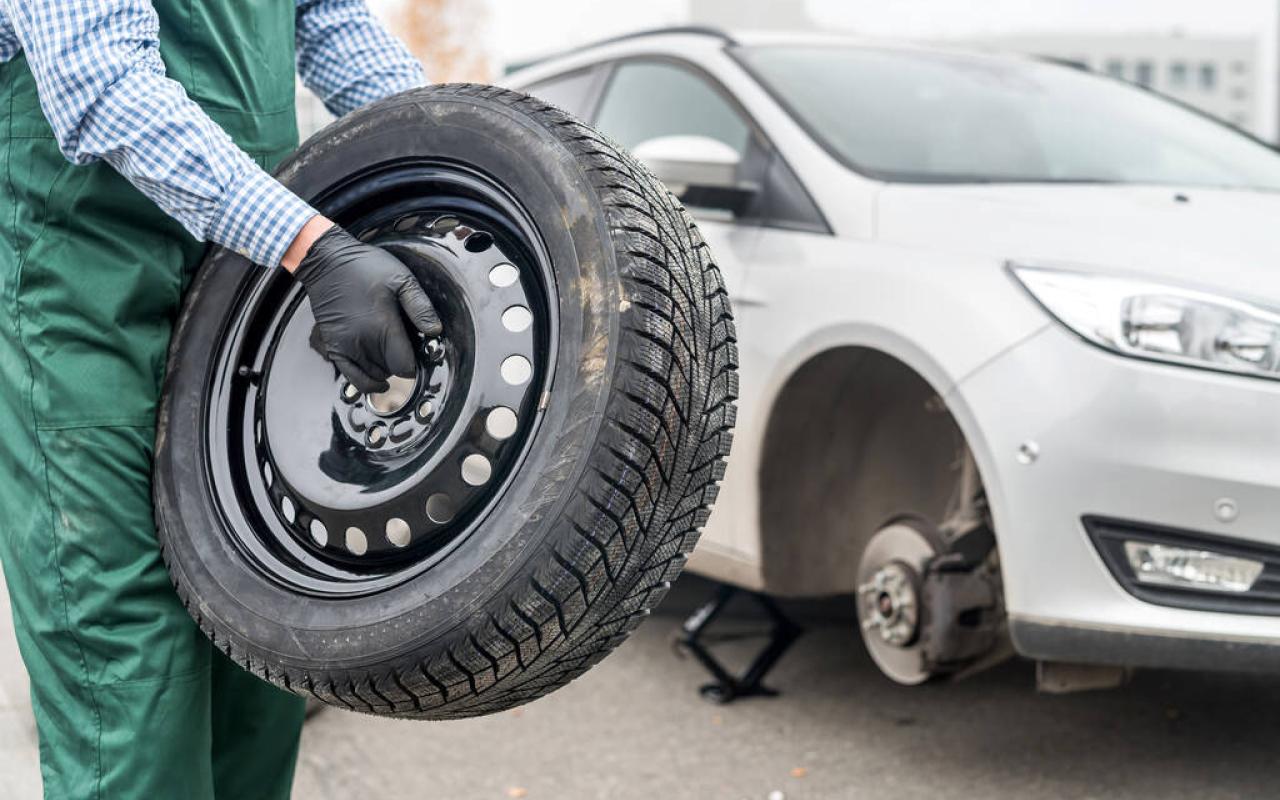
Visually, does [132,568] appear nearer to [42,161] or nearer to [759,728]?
[42,161]

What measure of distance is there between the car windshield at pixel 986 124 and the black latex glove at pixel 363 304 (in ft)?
5.77

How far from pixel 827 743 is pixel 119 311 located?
1.99 m

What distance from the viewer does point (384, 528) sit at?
65.6 inches

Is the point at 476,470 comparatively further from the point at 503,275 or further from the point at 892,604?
the point at 892,604

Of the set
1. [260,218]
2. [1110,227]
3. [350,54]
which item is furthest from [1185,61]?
[260,218]

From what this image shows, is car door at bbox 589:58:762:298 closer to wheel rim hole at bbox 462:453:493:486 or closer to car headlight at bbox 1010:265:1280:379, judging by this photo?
car headlight at bbox 1010:265:1280:379

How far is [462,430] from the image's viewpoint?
64.4 inches

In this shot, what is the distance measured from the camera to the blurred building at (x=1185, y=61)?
88.9 metres

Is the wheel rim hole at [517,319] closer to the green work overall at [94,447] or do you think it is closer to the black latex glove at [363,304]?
the black latex glove at [363,304]

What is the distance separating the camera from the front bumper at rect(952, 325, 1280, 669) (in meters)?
2.41

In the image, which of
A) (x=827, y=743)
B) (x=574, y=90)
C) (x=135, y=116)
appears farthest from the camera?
(x=574, y=90)

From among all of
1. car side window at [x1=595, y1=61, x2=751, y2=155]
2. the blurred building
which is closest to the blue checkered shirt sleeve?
car side window at [x1=595, y1=61, x2=751, y2=155]

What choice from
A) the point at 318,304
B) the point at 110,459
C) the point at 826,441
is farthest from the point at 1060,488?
the point at 110,459

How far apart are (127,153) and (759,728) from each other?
84.5 inches
